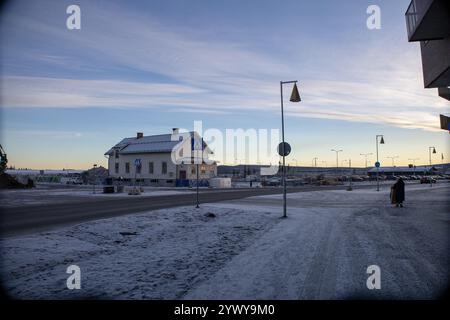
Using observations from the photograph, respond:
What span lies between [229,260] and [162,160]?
4848 cm

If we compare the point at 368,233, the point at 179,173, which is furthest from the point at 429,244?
the point at 179,173

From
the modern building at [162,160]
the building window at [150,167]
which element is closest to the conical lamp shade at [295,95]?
the modern building at [162,160]

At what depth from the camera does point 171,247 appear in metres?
7.68

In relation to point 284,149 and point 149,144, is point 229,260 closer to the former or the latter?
point 284,149

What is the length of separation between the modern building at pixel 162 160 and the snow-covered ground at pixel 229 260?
3826 cm

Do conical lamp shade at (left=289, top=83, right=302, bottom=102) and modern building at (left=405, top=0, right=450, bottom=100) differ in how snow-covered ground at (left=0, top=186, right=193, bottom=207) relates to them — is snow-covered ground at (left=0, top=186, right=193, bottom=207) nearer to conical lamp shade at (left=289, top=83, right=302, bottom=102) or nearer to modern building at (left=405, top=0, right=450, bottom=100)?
conical lamp shade at (left=289, top=83, right=302, bottom=102)

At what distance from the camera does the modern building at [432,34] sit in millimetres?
8898

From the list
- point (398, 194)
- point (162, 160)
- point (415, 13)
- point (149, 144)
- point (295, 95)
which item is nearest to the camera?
point (415, 13)

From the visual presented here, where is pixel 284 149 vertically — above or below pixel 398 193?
above

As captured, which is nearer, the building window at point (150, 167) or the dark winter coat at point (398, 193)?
the dark winter coat at point (398, 193)

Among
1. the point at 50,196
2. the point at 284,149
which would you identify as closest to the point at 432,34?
the point at 284,149

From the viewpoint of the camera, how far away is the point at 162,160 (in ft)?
176

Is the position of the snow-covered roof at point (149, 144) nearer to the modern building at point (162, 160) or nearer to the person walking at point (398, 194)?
the modern building at point (162, 160)
